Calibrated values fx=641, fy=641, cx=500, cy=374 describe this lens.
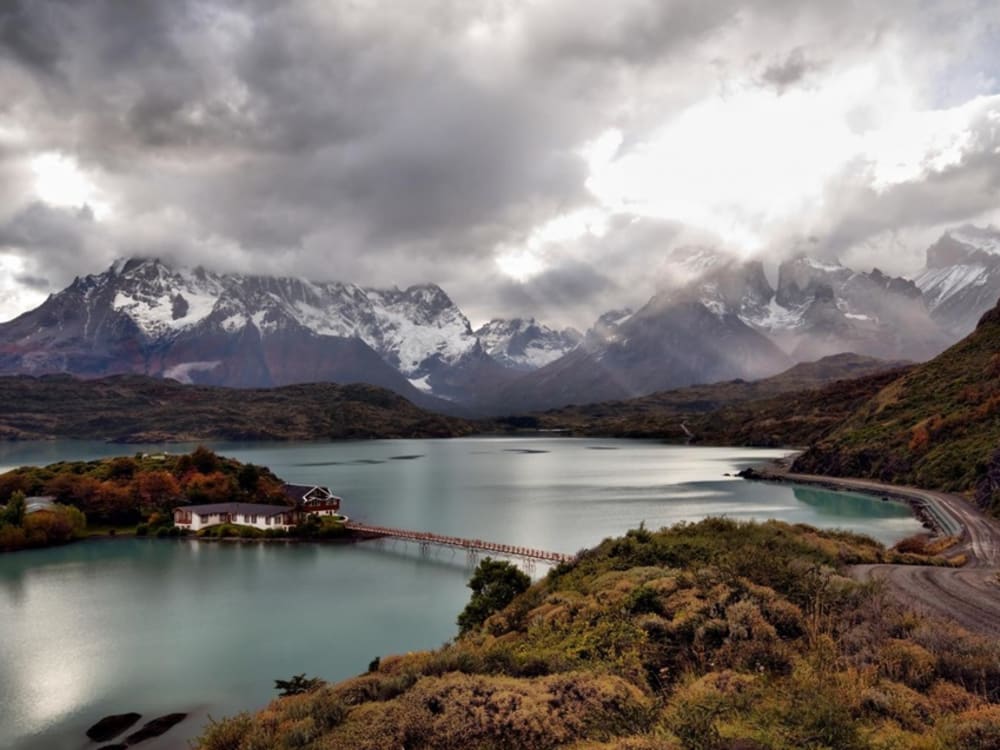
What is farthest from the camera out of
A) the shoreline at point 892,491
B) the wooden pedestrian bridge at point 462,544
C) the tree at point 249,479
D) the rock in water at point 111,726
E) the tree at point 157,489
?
the tree at point 249,479

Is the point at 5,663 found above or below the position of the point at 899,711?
below

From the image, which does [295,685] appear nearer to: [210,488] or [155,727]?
[155,727]

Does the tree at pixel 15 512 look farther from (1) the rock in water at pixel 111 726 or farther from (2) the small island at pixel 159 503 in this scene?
(1) the rock in water at pixel 111 726

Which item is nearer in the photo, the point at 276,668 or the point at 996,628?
the point at 996,628

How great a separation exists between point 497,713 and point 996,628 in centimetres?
1407

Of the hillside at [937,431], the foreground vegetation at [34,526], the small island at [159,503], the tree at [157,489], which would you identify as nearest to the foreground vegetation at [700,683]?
the small island at [159,503]

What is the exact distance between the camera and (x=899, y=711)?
993cm

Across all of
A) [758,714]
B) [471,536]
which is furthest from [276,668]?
[471,536]

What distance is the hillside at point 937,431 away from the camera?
263 feet

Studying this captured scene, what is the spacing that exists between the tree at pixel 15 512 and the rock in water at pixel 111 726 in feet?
169

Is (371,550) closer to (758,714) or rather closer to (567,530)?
(567,530)

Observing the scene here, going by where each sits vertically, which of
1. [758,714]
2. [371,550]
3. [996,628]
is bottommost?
[371,550]

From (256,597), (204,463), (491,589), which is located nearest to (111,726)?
(491,589)

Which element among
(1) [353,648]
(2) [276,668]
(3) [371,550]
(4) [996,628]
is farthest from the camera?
(3) [371,550]
